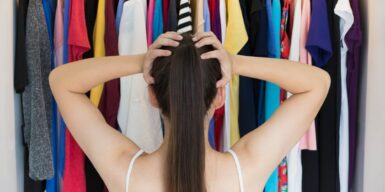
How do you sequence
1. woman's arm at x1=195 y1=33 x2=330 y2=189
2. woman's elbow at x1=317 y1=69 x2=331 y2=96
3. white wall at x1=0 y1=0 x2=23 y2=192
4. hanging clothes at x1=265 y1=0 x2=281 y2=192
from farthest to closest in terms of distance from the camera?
hanging clothes at x1=265 y1=0 x2=281 y2=192
white wall at x1=0 y1=0 x2=23 y2=192
woman's elbow at x1=317 y1=69 x2=331 y2=96
woman's arm at x1=195 y1=33 x2=330 y2=189

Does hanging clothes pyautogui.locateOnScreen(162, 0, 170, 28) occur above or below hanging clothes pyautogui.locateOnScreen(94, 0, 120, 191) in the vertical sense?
above

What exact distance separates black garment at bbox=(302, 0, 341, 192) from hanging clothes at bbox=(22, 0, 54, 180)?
0.96 metres

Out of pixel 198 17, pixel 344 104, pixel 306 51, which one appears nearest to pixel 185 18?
pixel 198 17

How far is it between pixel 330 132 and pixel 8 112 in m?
1.17

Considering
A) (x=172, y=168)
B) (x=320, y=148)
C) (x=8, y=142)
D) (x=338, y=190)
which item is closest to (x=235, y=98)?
(x=320, y=148)

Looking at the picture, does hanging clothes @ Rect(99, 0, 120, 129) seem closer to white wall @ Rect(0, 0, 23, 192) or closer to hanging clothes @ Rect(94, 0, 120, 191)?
hanging clothes @ Rect(94, 0, 120, 191)

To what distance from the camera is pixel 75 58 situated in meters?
1.61

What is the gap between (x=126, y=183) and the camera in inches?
43.6

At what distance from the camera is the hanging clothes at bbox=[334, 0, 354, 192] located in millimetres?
1573

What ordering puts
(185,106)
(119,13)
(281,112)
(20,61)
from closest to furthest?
(185,106) → (281,112) → (20,61) → (119,13)

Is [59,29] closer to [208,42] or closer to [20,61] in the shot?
[20,61]

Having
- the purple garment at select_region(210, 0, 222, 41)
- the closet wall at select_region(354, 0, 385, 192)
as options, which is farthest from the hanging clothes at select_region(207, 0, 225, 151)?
the closet wall at select_region(354, 0, 385, 192)

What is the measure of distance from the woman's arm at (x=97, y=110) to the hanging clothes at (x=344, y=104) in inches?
29.9

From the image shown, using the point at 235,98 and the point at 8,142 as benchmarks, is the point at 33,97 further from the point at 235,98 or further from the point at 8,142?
the point at 235,98
